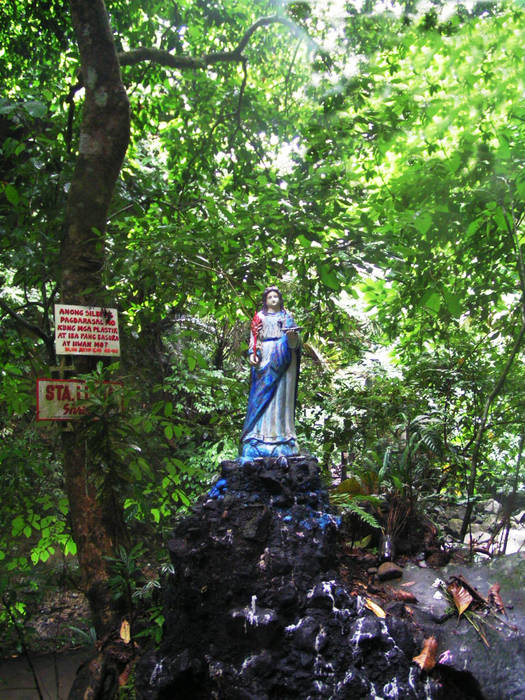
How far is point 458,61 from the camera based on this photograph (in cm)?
341

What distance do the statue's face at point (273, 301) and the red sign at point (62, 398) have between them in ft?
7.21

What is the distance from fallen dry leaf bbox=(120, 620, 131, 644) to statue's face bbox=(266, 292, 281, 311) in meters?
2.75

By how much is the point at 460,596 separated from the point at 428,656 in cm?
53

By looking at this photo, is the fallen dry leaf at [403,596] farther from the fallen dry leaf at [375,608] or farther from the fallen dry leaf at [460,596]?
the fallen dry leaf at [375,608]

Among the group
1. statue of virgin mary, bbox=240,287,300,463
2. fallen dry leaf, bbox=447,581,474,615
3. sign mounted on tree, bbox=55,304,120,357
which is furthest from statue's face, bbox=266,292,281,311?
fallen dry leaf, bbox=447,581,474,615

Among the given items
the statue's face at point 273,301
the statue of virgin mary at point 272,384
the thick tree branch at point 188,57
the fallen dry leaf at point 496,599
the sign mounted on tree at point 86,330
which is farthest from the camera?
the statue's face at point 273,301

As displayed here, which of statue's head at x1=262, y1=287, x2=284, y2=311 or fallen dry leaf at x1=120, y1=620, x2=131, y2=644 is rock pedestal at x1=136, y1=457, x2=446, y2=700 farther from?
statue's head at x1=262, y1=287, x2=284, y2=311

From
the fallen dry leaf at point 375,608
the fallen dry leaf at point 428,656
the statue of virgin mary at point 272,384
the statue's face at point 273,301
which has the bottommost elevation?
the fallen dry leaf at point 428,656

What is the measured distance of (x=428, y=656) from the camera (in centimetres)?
270

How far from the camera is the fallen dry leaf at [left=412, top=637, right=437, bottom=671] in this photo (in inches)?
104

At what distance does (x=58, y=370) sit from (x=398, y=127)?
118 inches

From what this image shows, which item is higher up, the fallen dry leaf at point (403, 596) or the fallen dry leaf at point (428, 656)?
the fallen dry leaf at point (403, 596)

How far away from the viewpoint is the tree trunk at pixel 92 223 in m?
2.60

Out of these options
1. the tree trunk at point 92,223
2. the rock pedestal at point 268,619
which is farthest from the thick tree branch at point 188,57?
the rock pedestal at point 268,619
